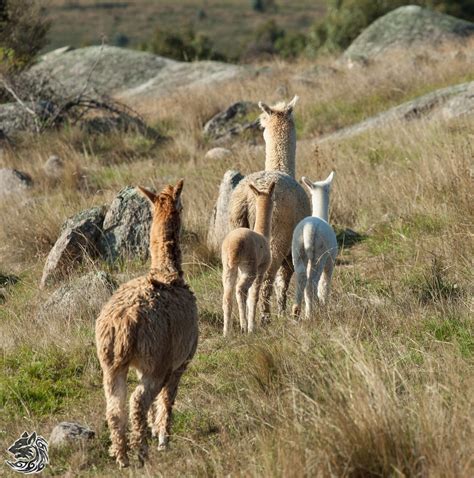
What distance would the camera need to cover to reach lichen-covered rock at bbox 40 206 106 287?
380 inches

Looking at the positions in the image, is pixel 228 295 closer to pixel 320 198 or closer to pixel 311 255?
pixel 311 255

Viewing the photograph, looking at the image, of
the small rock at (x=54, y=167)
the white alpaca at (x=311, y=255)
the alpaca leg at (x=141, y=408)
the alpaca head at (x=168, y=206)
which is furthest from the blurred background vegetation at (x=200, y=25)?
the alpaca leg at (x=141, y=408)

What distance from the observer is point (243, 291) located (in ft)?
22.5

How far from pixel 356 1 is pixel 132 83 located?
12.5m

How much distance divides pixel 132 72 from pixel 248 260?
2128cm

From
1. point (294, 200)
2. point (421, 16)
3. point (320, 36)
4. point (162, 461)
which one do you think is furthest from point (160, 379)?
point (320, 36)

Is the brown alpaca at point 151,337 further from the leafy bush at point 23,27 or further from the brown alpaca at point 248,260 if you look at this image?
the leafy bush at point 23,27

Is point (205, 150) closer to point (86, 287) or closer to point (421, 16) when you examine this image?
point (86, 287)

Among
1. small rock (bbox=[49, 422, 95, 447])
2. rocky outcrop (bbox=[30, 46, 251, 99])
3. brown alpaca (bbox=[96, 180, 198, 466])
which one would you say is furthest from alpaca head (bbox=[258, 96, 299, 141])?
rocky outcrop (bbox=[30, 46, 251, 99])

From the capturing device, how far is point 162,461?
4.74 metres

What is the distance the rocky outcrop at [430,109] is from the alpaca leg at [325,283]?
7.21 meters

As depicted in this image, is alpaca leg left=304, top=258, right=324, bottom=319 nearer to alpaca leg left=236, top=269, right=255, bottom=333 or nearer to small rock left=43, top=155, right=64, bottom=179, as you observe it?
alpaca leg left=236, top=269, right=255, bottom=333

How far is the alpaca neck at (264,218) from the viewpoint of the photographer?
7.03 meters

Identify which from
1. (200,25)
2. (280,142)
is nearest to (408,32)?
(280,142)
